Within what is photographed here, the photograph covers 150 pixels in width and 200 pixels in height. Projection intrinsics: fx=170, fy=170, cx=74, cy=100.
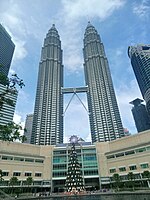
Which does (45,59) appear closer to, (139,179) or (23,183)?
(23,183)

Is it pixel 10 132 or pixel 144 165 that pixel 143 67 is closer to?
pixel 144 165

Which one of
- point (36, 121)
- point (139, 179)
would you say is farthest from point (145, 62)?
point (139, 179)

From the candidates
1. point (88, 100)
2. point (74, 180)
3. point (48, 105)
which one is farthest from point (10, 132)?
point (88, 100)

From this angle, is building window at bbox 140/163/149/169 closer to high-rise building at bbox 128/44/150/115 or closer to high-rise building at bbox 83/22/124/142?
high-rise building at bbox 83/22/124/142

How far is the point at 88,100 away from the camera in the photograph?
180375mm

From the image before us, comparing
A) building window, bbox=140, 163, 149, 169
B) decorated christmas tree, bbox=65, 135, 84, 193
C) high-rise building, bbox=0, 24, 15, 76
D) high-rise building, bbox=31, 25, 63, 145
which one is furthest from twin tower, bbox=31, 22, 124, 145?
decorated christmas tree, bbox=65, 135, 84, 193

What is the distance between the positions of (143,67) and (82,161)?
133 meters

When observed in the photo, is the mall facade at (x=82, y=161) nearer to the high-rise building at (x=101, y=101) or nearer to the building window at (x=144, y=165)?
the building window at (x=144, y=165)

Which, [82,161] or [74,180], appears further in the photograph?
[82,161]

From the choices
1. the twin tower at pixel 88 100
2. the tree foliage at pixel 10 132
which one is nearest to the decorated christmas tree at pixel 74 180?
the tree foliage at pixel 10 132

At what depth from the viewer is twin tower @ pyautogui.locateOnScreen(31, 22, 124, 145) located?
15688 centimetres

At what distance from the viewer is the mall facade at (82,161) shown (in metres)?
71.3

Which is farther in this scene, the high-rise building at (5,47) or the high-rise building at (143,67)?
the high-rise building at (5,47)

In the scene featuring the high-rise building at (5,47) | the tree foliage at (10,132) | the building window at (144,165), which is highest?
the high-rise building at (5,47)
